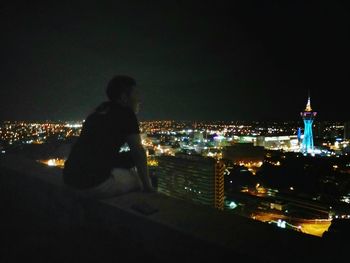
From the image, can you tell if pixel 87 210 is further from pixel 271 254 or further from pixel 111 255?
pixel 271 254

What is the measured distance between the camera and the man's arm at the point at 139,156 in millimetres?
1802

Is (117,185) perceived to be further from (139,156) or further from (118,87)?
(118,87)

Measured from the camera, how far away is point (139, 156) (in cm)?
184

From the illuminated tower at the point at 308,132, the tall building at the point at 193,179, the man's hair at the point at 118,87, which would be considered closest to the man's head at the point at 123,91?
the man's hair at the point at 118,87

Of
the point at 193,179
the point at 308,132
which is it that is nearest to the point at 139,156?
the point at 193,179

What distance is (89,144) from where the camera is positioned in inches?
70.3

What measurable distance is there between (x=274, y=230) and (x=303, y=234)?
12cm

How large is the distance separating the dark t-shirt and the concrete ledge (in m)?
0.15

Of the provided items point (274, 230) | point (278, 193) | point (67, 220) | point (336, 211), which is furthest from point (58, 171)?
point (278, 193)

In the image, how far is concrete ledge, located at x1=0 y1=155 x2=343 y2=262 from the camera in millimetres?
1251

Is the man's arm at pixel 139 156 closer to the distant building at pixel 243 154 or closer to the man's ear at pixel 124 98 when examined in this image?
the man's ear at pixel 124 98

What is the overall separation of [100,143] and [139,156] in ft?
0.74

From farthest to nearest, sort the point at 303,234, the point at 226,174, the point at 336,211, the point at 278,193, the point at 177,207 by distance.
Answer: the point at 226,174, the point at 278,193, the point at 336,211, the point at 177,207, the point at 303,234

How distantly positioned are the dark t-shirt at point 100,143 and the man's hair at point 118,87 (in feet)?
0.24
